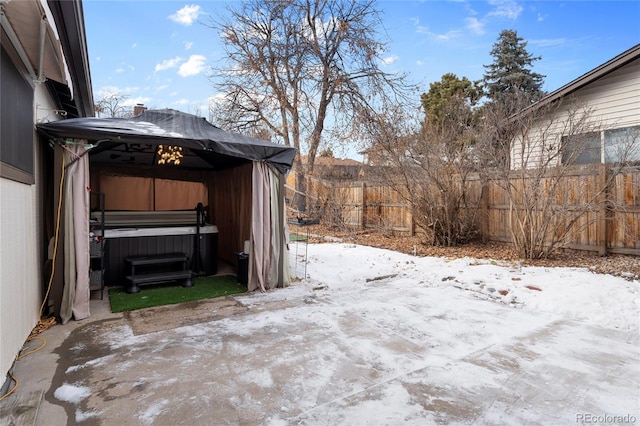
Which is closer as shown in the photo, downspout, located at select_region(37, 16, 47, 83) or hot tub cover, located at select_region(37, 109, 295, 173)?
downspout, located at select_region(37, 16, 47, 83)

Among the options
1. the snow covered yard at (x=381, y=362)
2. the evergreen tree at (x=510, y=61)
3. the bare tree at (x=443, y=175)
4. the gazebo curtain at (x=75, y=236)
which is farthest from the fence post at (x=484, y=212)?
the evergreen tree at (x=510, y=61)

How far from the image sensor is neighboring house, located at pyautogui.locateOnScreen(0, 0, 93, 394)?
2.50 meters

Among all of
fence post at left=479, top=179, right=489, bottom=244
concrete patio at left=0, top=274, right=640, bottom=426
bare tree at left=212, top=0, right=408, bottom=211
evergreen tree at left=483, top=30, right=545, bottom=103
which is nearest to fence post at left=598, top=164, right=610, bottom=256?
fence post at left=479, top=179, right=489, bottom=244

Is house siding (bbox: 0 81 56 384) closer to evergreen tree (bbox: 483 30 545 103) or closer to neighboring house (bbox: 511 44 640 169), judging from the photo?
neighboring house (bbox: 511 44 640 169)

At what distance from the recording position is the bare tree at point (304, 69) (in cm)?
1398

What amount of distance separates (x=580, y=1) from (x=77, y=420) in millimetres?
11196

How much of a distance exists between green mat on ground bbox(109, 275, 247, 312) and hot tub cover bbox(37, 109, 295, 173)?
6.50ft

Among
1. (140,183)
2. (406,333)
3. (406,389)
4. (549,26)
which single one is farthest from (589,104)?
(140,183)

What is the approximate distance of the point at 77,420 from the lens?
83.9 inches

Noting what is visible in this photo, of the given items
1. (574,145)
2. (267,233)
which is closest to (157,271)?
(267,233)

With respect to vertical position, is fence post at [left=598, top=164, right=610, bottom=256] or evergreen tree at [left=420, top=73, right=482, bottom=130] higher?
evergreen tree at [left=420, top=73, right=482, bottom=130]

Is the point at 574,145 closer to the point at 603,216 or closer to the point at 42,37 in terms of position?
the point at 603,216

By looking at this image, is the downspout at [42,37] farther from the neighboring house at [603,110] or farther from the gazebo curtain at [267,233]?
the neighboring house at [603,110]

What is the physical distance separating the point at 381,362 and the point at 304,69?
1330cm
